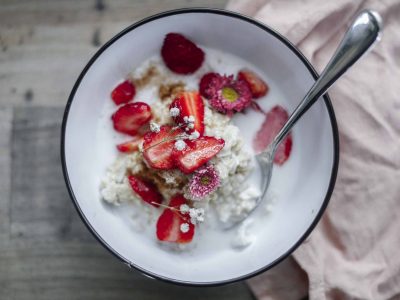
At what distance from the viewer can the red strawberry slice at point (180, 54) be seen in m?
1.40

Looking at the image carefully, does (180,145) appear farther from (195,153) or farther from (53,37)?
(53,37)

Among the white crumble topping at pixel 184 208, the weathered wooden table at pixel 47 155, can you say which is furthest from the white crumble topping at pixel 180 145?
the weathered wooden table at pixel 47 155

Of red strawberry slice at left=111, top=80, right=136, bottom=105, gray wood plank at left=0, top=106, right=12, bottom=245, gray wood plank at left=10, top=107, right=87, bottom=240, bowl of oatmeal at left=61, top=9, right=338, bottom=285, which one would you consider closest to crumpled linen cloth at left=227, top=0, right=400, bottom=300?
bowl of oatmeal at left=61, top=9, right=338, bottom=285

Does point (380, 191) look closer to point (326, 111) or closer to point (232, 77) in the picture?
point (326, 111)

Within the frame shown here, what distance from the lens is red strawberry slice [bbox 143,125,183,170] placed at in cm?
132

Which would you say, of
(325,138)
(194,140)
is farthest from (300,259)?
(194,140)

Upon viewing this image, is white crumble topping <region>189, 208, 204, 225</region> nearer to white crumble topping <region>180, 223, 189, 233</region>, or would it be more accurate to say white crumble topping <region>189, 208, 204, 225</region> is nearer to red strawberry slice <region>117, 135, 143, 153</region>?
white crumble topping <region>180, 223, 189, 233</region>

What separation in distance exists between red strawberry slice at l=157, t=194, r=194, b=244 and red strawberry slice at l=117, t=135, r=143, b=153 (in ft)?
0.59

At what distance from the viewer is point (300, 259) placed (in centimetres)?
142

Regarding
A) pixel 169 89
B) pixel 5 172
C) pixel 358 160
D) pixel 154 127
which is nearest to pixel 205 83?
pixel 169 89

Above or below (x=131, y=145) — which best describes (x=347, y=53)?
above

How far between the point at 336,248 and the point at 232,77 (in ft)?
1.87

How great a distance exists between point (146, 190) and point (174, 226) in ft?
0.41

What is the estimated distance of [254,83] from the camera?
A: 1434 millimetres
